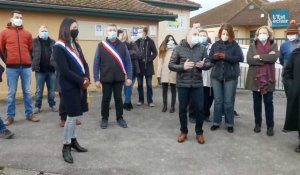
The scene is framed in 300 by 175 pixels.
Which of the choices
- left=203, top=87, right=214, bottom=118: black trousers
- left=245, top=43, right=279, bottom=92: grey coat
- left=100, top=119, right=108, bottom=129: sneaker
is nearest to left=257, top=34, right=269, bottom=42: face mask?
left=245, top=43, right=279, bottom=92: grey coat

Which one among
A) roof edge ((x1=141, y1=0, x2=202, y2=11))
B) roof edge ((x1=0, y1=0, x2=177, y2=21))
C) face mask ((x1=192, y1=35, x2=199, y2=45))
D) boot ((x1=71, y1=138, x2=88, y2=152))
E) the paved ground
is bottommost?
the paved ground

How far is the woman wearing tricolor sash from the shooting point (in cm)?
516

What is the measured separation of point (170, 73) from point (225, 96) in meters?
1.96

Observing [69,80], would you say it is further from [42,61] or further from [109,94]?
[42,61]

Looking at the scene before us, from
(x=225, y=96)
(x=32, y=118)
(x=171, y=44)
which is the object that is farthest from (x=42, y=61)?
(x=225, y=96)

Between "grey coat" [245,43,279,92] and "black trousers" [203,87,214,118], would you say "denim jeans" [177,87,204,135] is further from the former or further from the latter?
"black trousers" [203,87,214,118]

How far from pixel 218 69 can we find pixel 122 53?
1.82 meters

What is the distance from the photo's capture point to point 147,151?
19.4ft

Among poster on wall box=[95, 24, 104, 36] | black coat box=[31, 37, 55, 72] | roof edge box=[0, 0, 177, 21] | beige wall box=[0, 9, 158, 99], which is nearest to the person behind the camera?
black coat box=[31, 37, 55, 72]

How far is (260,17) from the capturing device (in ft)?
128

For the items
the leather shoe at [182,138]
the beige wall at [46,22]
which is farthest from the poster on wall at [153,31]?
the leather shoe at [182,138]

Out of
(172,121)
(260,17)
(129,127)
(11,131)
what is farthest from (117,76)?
(260,17)

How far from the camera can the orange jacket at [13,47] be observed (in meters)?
7.19

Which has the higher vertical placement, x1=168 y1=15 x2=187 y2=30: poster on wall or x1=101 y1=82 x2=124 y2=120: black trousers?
x1=168 y1=15 x2=187 y2=30: poster on wall
